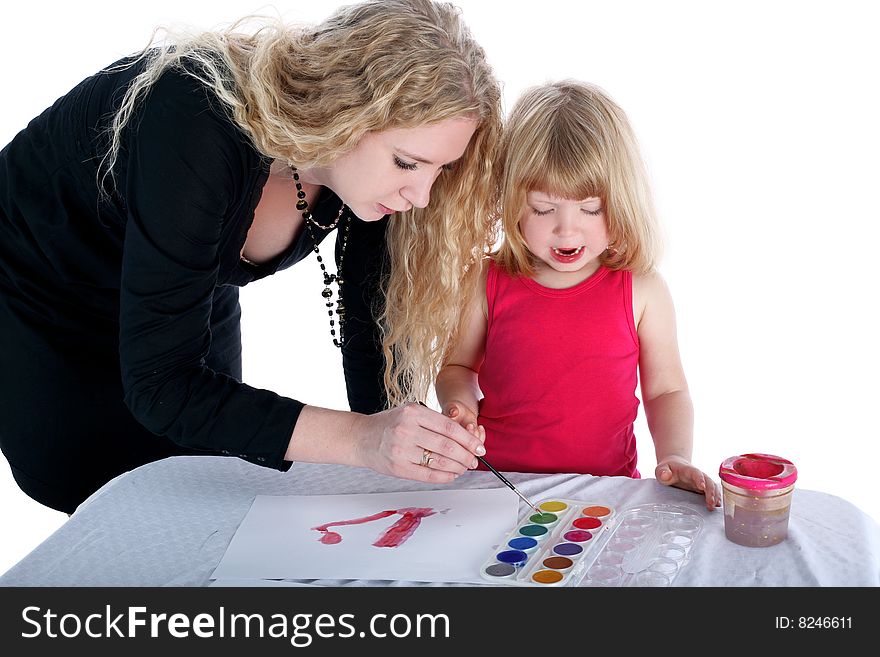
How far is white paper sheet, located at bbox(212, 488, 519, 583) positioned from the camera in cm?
122

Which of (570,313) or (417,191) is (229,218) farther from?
(570,313)

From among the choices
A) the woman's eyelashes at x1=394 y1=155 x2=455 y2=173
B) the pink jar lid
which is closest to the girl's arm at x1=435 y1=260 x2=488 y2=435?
the woman's eyelashes at x1=394 y1=155 x2=455 y2=173

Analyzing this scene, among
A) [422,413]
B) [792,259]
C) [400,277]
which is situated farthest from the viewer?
[792,259]

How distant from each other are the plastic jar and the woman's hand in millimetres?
339

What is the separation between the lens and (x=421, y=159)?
4.65 feet

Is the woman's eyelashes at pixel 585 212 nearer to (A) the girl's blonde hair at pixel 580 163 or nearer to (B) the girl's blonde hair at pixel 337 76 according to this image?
(A) the girl's blonde hair at pixel 580 163

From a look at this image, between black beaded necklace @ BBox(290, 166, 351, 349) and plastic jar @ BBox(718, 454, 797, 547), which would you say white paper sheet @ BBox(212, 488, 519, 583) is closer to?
plastic jar @ BBox(718, 454, 797, 547)

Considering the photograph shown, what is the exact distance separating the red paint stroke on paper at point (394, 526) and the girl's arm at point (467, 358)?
0.35 m

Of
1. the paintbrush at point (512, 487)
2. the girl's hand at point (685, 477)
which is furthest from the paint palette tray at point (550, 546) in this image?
the girl's hand at point (685, 477)

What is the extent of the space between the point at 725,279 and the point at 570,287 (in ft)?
4.11

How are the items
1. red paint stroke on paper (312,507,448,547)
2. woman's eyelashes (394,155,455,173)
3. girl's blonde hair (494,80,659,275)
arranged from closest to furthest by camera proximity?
red paint stroke on paper (312,507,448,547), woman's eyelashes (394,155,455,173), girl's blonde hair (494,80,659,275)

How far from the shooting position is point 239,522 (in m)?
1.36

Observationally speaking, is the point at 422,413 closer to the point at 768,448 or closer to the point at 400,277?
the point at 400,277
